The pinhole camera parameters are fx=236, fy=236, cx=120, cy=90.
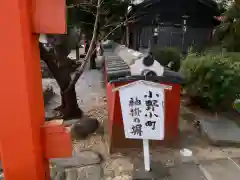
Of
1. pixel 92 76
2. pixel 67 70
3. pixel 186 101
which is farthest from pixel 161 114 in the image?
pixel 92 76

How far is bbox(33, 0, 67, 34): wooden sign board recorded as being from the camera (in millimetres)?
1185

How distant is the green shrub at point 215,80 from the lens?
535 cm

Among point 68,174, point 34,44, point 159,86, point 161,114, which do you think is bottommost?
point 68,174

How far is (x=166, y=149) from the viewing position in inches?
167

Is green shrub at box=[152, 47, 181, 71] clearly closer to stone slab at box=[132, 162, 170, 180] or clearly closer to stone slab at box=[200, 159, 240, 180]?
stone slab at box=[200, 159, 240, 180]

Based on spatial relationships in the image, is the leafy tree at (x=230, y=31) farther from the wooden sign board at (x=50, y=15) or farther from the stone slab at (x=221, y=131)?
the wooden sign board at (x=50, y=15)

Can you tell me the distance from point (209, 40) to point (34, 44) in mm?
13316

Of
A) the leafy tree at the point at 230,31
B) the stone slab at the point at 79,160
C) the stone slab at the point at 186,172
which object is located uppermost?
the leafy tree at the point at 230,31

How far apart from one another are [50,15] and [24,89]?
0.40 m

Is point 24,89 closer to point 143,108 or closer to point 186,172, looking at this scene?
point 143,108

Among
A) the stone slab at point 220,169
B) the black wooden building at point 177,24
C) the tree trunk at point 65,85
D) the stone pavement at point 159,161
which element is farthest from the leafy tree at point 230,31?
the stone slab at point 220,169

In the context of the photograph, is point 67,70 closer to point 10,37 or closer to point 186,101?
point 186,101

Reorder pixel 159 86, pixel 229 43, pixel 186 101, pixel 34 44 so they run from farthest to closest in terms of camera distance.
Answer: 1. pixel 229 43
2. pixel 186 101
3. pixel 159 86
4. pixel 34 44

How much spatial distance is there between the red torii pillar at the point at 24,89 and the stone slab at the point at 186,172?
2446 millimetres
